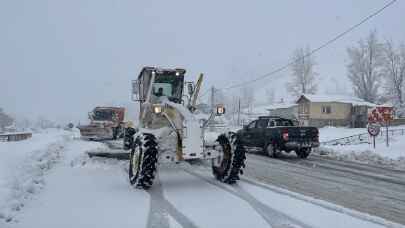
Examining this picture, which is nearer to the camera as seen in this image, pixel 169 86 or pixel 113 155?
pixel 169 86

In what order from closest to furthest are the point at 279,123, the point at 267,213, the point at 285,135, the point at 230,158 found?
the point at 267,213
the point at 230,158
the point at 285,135
the point at 279,123

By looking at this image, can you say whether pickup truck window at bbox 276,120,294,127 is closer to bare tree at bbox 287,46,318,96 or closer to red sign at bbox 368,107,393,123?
red sign at bbox 368,107,393,123

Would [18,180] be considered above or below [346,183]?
above

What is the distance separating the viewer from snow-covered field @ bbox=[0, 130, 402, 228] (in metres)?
6.11

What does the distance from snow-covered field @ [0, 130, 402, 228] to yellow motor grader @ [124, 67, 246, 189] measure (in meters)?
0.44

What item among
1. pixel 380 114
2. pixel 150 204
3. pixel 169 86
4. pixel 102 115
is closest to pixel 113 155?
pixel 169 86

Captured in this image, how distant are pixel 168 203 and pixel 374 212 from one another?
12.0ft

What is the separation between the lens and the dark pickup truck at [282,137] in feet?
53.1

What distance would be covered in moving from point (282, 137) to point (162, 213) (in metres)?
10.3

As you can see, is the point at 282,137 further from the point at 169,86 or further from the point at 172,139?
the point at 172,139

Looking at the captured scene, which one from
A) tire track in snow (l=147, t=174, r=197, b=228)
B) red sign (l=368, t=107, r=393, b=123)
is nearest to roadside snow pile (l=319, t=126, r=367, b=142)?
red sign (l=368, t=107, r=393, b=123)

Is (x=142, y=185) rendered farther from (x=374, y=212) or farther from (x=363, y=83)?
(x=363, y=83)

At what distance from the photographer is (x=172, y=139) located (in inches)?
359

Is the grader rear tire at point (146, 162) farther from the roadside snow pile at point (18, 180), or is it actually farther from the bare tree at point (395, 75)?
the bare tree at point (395, 75)
